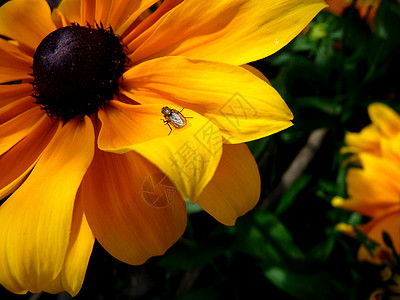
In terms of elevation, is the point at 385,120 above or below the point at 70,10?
below

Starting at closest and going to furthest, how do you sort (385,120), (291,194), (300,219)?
(385,120) < (291,194) < (300,219)

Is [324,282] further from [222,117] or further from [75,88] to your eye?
[75,88]

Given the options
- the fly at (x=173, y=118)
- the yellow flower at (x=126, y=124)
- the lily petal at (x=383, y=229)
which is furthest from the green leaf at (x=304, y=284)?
the fly at (x=173, y=118)

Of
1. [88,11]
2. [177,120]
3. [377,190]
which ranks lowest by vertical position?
[377,190]

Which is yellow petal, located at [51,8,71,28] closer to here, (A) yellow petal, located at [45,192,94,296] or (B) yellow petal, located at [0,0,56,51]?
(B) yellow petal, located at [0,0,56,51]

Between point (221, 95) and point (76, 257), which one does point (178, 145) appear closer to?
point (221, 95)

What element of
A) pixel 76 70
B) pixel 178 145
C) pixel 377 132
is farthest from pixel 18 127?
pixel 377 132

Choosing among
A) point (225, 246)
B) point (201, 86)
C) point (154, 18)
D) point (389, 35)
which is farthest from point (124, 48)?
point (389, 35)
